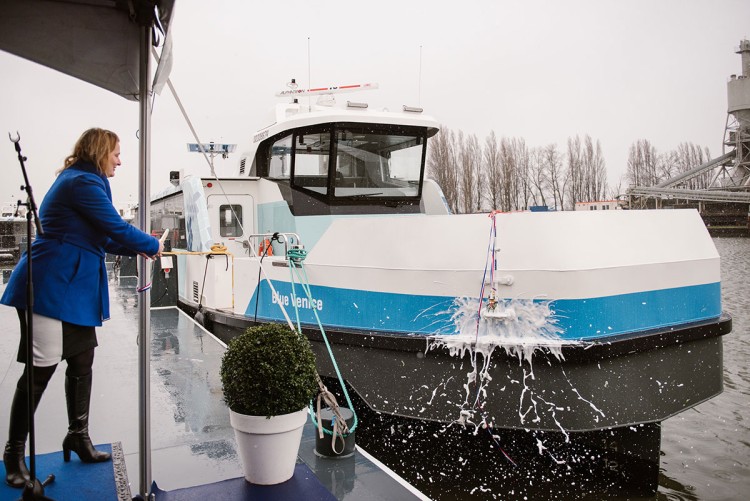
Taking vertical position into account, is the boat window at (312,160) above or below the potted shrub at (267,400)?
above

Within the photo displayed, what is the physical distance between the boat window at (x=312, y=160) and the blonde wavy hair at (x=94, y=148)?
3780 millimetres

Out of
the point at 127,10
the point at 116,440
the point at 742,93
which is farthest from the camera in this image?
the point at 742,93

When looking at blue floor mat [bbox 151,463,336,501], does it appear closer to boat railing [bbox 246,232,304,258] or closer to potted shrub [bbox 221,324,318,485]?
potted shrub [bbox 221,324,318,485]

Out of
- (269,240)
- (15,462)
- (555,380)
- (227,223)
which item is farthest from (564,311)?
(227,223)

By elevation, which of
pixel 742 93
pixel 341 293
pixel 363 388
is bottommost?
pixel 363 388

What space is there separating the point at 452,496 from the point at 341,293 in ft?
6.57

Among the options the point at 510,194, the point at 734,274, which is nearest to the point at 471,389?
the point at 510,194

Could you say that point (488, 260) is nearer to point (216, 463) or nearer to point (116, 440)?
point (216, 463)

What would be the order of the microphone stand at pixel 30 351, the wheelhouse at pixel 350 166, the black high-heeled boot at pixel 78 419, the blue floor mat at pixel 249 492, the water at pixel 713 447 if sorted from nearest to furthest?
the microphone stand at pixel 30 351 < the blue floor mat at pixel 249 492 < the black high-heeled boot at pixel 78 419 < the water at pixel 713 447 < the wheelhouse at pixel 350 166

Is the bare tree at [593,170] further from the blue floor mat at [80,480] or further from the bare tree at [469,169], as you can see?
the blue floor mat at [80,480]

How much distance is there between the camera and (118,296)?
439 inches

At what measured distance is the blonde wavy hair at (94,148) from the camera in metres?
2.73

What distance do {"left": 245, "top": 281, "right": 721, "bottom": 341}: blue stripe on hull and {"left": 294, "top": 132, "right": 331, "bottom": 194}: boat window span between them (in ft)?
4.76

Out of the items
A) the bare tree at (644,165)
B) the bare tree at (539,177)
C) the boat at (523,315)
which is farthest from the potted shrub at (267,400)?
the bare tree at (644,165)
